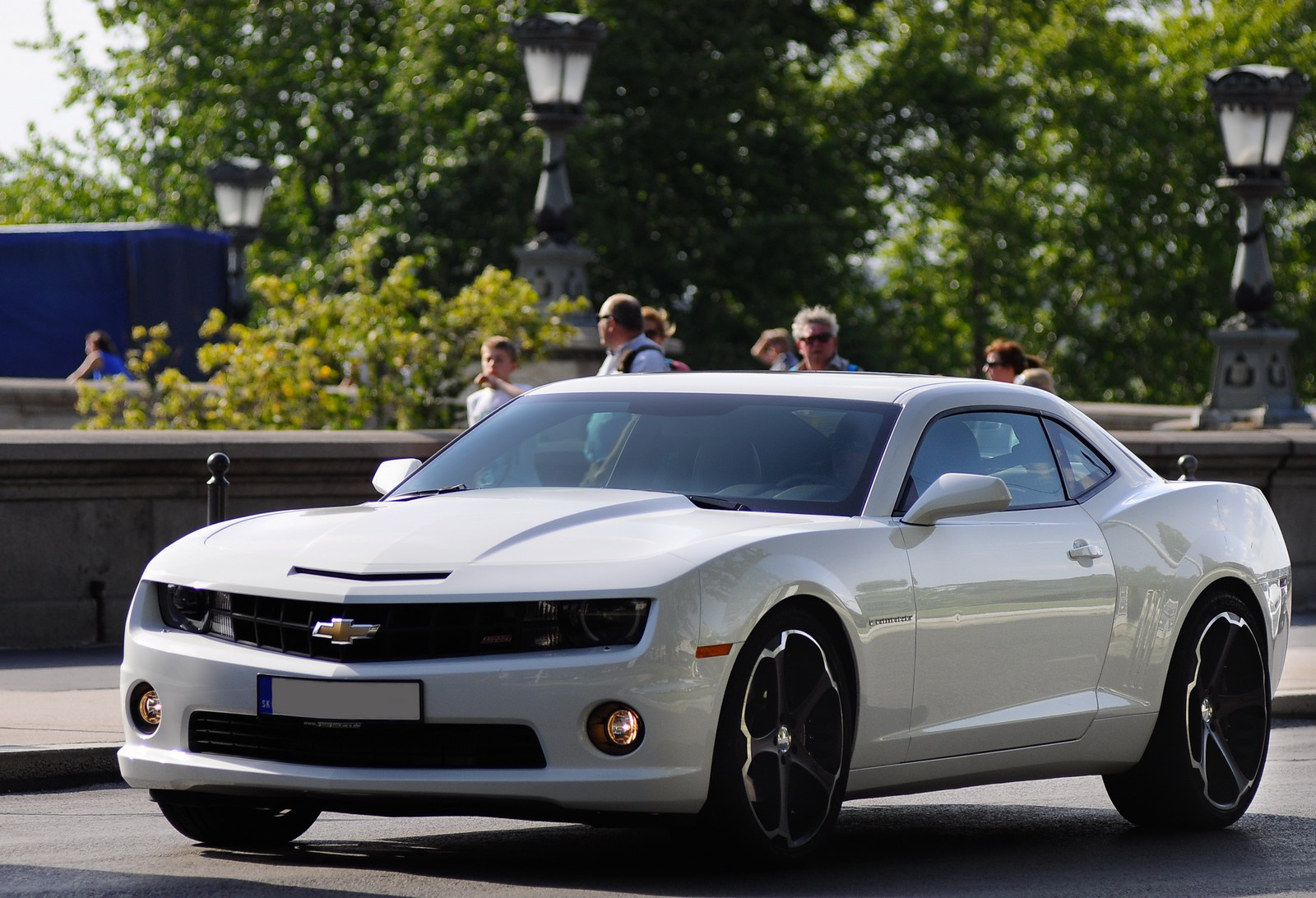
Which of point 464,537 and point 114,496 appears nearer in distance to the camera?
point 464,537

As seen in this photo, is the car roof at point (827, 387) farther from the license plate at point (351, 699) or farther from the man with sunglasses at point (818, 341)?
the man with sunglasses at point (818, 341)

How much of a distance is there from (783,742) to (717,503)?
2.65 feet

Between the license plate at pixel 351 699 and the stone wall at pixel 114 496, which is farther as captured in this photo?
the stone wall at pixel 114 496

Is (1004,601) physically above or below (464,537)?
below

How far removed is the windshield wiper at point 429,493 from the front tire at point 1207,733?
96.1 inches

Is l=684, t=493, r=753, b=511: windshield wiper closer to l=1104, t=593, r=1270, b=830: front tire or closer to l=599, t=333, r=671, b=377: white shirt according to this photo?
l=1104, t=593, r=1270, b=830: front tire

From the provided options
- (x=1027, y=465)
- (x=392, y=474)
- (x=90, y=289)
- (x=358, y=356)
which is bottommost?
(x=90, y=289)

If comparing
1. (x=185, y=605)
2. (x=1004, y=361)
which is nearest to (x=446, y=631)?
(x=185, y=605)

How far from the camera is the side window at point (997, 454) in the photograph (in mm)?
7164

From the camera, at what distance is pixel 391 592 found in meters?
5.87

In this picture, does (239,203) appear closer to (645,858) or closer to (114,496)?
(114,496)

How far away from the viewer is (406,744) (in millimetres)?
5898

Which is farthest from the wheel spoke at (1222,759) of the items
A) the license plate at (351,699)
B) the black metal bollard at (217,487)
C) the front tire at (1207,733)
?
the black metal bollard at (217,487)

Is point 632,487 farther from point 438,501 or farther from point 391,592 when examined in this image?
point 391,592
